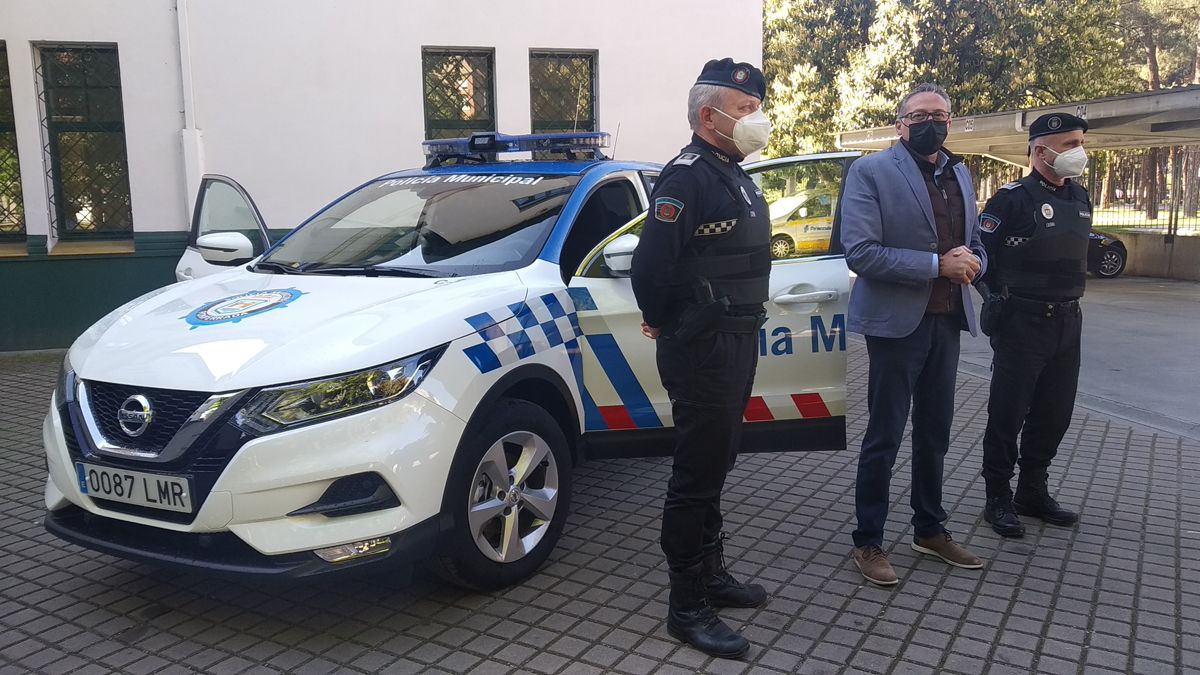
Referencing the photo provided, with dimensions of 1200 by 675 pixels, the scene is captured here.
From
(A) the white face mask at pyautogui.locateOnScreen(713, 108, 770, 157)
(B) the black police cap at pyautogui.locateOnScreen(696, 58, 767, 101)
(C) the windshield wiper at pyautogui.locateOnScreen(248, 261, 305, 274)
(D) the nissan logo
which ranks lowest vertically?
(D) the nissan logo

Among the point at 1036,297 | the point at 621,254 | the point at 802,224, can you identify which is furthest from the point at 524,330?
the point at 1036,297

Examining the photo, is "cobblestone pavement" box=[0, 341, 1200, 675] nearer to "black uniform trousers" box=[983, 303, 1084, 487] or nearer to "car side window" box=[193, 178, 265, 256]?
"black uniform trousers" box=[983, 303, 1084, 487]

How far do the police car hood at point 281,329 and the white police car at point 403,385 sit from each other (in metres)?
0.01

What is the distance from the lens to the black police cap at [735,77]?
3.16m

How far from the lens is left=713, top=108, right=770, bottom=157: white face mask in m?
3.15

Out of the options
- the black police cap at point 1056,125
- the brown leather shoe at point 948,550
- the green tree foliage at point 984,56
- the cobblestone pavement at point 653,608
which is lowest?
the cobblestone pavement at point 653,608

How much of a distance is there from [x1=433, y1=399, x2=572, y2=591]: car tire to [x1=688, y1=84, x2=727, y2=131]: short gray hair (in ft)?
4.11

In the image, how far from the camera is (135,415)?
3.14 meters

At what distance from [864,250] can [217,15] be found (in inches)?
297

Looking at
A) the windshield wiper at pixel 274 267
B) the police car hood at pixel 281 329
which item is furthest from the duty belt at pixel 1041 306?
the windshield wiper at pixel 274 267

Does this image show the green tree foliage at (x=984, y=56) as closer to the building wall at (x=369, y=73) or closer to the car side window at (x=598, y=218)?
the building wall at (x=369, y=73)

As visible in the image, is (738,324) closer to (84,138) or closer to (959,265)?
(959,265)

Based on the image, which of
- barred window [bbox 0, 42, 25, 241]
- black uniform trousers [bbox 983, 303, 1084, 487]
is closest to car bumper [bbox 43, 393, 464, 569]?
black uniform trousers [bbox 983, 303, 1084, 487]

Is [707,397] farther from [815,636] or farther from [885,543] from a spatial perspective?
[885,543]
